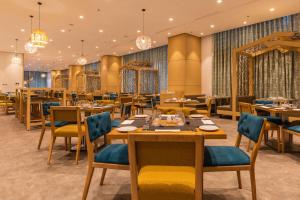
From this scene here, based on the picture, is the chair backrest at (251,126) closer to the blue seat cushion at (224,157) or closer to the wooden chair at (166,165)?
the blue seat cushion at (224,157)

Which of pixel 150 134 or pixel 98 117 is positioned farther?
pixel 98 117

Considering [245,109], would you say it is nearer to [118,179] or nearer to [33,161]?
[118,179]

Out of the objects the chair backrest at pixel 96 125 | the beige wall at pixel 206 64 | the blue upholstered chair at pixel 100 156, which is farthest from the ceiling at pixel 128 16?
the blue upholstered chair at pixel 100 156

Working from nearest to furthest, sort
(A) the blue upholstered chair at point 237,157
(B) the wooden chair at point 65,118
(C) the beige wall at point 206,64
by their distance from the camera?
(A) the blue upholstered chair at point 237,157 → (B) the wooden chair at point 65,118 → (C) the beige wall at point 206,64

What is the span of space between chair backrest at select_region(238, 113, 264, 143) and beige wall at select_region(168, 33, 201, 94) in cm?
759

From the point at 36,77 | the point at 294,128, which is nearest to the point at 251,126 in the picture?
the point at 294,128

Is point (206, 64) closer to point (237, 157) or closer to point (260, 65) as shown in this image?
point (260, 65)

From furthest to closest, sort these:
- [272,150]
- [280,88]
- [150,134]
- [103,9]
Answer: [280,88] → [103,9] → [272,150] → [150,134]

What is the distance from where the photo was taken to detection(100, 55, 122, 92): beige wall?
15523 mm

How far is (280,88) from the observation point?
8172mm

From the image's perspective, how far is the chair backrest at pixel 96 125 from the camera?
2158 mm

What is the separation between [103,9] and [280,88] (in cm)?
669

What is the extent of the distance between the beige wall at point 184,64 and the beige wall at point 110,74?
19.2 feet

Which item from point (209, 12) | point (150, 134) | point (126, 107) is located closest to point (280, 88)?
point (209, 12)
